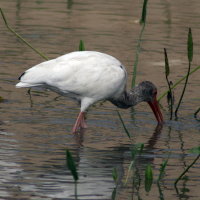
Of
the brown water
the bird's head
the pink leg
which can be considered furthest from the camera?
the bird's head

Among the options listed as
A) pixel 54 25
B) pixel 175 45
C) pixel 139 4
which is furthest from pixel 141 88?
pixel 139 4

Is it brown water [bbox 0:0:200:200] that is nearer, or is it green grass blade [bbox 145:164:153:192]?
green grass blade [bbox 145:164:153:192]

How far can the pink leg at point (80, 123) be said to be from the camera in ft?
Result: 31.1

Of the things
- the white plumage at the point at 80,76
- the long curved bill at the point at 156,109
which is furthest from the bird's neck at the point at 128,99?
the white plumage at the point at 80,76

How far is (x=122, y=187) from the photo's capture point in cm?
710

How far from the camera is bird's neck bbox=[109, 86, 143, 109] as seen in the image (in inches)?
402

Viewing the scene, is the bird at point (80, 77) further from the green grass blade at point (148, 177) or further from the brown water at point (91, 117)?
the green grass blade at point (148, 177)

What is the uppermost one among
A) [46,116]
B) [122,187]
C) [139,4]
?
[122,187]

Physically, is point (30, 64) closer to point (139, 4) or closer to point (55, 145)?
point (55, 145)

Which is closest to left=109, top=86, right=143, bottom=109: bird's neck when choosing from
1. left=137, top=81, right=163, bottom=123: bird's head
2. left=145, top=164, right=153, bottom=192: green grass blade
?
left=137, top=81, right=163, bottom=123: bird's head

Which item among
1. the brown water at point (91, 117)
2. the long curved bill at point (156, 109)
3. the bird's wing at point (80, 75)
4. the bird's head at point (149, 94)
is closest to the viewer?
the brown water at point (91, 117)

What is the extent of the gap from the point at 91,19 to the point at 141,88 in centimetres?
674

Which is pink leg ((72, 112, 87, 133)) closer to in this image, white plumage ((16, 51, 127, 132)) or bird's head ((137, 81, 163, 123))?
white plumage ((16, 51, 127, 132))

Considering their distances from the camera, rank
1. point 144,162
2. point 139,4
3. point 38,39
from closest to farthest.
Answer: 1. point 144,162
2. point 38,39
3. point 139,4
